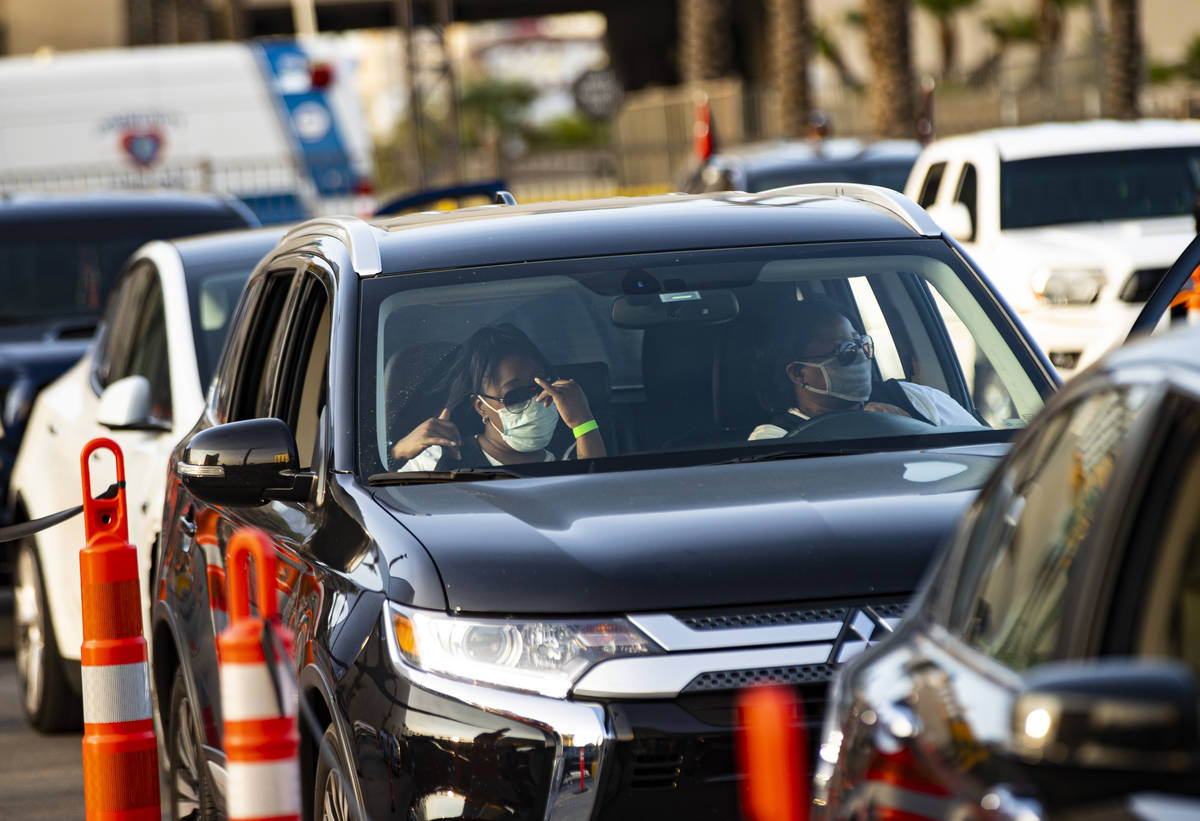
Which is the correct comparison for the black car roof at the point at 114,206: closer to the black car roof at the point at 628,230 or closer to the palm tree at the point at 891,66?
the black car roof at the point at 628,230

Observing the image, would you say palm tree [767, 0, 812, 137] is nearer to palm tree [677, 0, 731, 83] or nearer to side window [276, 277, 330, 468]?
palm tree [677, 0, 731, 83]

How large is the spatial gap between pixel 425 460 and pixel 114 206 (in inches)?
279

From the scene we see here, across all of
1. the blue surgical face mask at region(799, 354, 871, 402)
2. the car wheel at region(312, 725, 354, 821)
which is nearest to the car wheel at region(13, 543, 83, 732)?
the car wheel at region(312, 725, 354, 821)

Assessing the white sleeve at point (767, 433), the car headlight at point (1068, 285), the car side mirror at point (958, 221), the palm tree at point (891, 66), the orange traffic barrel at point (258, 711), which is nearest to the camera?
the orange traffic barrel at point (258, 711)

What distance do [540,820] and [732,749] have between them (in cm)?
37

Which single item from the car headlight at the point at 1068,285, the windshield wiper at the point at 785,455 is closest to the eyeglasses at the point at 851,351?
the windshield wiper at the point at 785,455

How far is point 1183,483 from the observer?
2.52m

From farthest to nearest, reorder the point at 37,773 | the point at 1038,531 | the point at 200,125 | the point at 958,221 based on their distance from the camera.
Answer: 1. the point at 200,125
2. the point at 958,221
3. the point at 37,773
4. the point at 1038,531

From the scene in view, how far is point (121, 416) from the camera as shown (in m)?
7.02

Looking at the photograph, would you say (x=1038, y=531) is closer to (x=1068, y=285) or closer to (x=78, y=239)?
(x=78, y=239)

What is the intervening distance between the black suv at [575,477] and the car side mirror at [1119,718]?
A: 1.67 m

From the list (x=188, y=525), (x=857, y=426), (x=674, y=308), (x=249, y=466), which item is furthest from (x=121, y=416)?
(x=857, y=426)

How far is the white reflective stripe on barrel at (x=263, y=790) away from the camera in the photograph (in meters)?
3.57

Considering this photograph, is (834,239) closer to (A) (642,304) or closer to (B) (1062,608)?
(A) (642,304)
